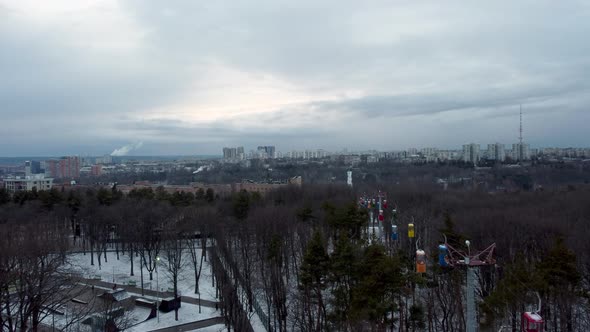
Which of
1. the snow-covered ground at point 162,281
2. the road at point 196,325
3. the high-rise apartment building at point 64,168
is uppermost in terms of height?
the high-rise apartment building at point 64,168

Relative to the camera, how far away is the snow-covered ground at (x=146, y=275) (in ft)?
71.8

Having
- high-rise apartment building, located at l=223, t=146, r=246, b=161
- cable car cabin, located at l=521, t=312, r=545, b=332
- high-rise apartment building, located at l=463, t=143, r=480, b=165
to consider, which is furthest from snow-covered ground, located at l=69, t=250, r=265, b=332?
high-rise apartment building, located at l=223, t=146, r=246, b=161

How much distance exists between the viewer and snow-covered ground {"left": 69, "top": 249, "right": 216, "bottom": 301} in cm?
2188

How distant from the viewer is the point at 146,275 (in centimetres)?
2466

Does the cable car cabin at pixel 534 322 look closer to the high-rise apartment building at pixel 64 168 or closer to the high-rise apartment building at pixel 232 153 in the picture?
the high-rise apartment building at pixel 64 168

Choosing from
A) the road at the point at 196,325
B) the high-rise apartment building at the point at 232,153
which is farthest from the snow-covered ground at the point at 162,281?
the high-rise apartment building at the point at 232,153

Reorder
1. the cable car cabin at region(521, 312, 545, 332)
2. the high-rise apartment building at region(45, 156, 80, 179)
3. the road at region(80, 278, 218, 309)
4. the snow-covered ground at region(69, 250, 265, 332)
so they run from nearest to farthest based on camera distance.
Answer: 1. the cable car cabin at region(521, 312, 545, 332)
2. the snow-covered ground at region(69, 250, 265, 332)
3. the road at region(80, 278, 218, 309)
4. the high-rise apartment building at region(45, 156, 80, 179)

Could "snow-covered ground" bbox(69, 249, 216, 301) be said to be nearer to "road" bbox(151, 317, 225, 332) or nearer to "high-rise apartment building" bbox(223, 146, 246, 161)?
"road" bbox(151, 317, 225, 332)

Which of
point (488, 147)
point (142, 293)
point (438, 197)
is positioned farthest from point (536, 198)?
point (488, 147)

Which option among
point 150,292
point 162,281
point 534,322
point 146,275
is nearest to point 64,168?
point 146,275

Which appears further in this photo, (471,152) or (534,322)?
(471,152)

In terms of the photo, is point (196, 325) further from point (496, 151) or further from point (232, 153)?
point (232, 153)

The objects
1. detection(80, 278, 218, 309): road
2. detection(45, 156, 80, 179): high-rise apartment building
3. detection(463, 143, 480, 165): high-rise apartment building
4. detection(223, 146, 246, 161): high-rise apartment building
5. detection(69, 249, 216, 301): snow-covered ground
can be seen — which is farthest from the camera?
detection(223, 146, 246, 161): high-rise apartment building

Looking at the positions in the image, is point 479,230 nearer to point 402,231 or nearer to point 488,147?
point 402,231
